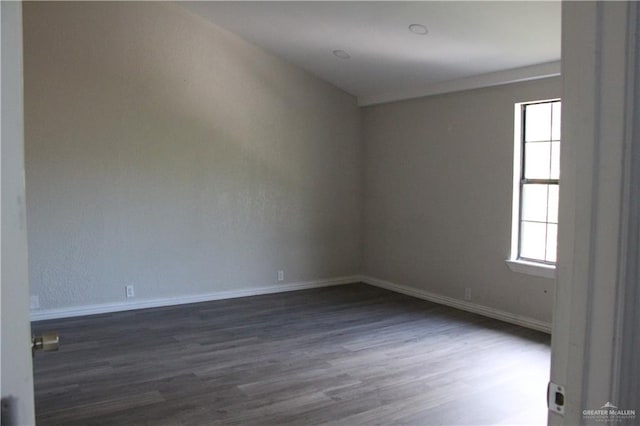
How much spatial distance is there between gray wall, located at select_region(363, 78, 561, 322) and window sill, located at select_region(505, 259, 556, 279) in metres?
0.06

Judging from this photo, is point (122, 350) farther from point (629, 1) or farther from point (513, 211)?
point (629, 1)

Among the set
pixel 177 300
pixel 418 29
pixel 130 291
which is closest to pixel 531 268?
pixel 418 29

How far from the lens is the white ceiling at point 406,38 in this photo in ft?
13.3

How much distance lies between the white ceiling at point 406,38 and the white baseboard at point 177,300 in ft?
7.97

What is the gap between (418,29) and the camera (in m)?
4.46

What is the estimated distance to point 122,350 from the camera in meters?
4.22

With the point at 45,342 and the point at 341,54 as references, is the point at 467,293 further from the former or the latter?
the point at 45,342

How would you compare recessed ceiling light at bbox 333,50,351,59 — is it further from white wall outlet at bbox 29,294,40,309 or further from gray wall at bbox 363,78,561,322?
white wall outlet at bbox 29,294,40,309

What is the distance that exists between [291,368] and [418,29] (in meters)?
2.96

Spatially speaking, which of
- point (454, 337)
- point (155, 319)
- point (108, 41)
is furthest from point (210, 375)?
point (108, 41)

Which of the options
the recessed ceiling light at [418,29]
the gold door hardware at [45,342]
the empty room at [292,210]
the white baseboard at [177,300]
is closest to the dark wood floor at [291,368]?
the empty room at [292,210]

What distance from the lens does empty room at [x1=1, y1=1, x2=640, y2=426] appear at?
3.62 meters

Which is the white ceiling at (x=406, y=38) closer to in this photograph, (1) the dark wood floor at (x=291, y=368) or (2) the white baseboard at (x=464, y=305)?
(2) the white baseboard at (x=464, y=305)

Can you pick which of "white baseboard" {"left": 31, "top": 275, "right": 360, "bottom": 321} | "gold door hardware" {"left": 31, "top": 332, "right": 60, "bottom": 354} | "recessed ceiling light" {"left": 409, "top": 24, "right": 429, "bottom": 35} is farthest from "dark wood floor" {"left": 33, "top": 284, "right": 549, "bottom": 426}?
"recessed ceiling light" {"left": 409, "top": 24, "right": 429, "bottom": 35}
